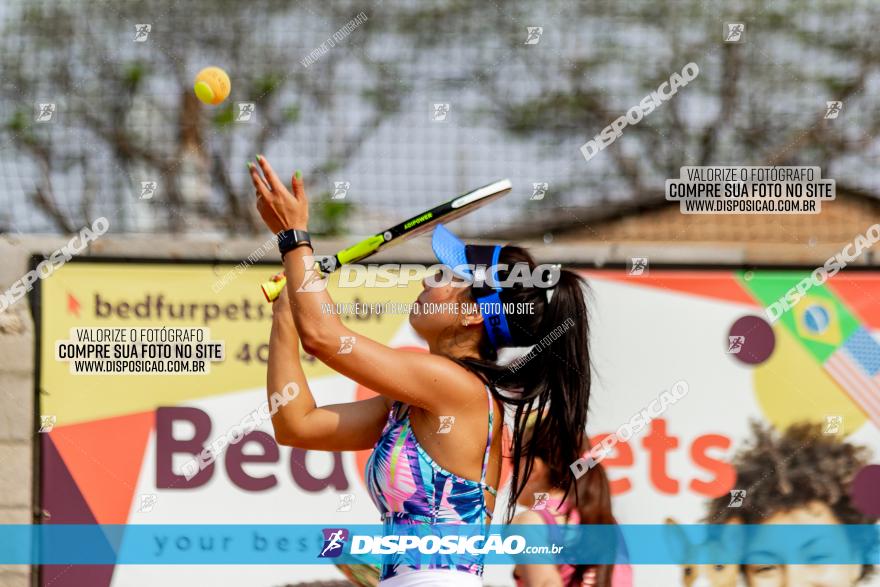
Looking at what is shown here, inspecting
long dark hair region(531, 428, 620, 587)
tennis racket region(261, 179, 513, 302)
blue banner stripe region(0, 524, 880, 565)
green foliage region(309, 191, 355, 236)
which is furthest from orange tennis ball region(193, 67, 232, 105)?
long dark hair region(531, 428, 620, 587)

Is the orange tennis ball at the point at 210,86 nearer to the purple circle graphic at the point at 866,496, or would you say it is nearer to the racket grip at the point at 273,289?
the racket grip at the point at 273,289

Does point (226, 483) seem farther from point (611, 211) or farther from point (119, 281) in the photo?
point (611, 211)

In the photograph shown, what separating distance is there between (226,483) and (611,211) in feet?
8.25

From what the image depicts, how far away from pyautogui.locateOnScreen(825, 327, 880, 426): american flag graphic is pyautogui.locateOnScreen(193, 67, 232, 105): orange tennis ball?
309 centimetres

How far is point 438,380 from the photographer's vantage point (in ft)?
10.8

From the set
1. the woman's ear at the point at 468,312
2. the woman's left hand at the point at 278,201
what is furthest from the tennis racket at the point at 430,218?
the woman's left hand at the point at 278,201

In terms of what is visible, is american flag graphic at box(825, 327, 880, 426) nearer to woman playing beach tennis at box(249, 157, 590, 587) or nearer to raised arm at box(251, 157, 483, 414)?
woman playing beach tennis at box(249, 157, 590, 587)

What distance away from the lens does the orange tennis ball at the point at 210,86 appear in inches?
190

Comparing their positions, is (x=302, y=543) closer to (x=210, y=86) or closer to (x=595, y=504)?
(x=595, y=504)

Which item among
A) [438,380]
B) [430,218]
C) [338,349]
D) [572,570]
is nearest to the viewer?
[338,349]

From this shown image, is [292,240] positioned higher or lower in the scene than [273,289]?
higher

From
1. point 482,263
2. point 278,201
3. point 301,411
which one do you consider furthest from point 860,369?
point 278,201

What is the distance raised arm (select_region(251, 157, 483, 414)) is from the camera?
125 inches

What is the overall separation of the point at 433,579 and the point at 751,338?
8.97 feet
